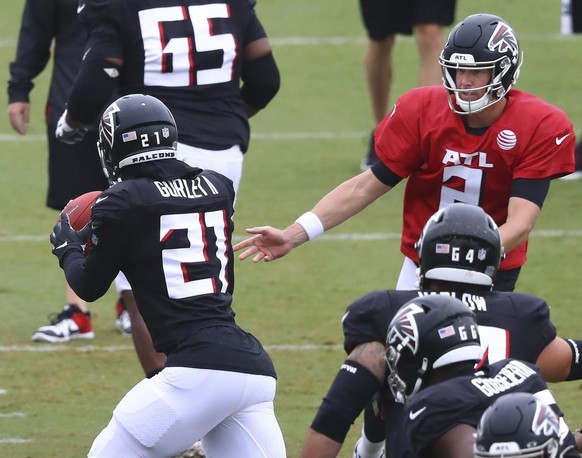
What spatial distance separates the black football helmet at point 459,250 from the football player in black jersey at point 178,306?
86 centimetres

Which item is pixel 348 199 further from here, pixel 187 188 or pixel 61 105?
pixel 61 105

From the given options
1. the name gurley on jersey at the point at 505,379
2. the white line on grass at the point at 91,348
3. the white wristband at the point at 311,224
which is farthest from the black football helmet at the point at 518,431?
the white line on grass at the point at 91,348

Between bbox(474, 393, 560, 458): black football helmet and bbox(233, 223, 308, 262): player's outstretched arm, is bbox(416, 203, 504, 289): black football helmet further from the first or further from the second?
bbox(233, 223, 308, 262): player's outstretched arm

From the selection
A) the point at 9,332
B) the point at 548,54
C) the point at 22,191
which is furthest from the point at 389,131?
the point at 548,54

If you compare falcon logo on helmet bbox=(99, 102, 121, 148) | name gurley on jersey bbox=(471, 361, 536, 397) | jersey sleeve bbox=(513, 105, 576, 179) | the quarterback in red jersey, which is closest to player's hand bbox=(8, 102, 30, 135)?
the quarterback in red jersey

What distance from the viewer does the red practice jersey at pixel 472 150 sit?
19.5 ft

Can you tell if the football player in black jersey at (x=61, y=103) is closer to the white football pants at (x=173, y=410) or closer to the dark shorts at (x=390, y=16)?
the white football pants at (x=173, y=410)

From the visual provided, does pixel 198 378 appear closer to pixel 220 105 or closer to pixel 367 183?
pixel 367 183

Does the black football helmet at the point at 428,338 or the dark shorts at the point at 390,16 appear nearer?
the black football helmet at the point at 428,338

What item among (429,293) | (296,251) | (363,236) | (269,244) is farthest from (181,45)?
(363,236)

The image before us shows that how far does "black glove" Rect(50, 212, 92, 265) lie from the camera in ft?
18.0

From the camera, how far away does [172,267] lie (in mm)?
5188

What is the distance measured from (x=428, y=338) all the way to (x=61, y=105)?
4641 mm

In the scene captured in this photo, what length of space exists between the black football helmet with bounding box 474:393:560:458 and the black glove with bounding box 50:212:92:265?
2188mm
